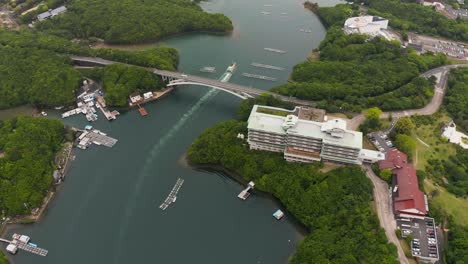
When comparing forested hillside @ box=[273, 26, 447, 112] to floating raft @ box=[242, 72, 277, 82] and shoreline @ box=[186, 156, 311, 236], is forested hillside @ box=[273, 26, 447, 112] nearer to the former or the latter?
floating raft @ box=[242, 72, 277, 82]

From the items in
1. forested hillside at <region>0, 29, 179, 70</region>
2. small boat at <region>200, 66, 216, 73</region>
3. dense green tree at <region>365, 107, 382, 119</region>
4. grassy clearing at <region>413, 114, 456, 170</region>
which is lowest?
grassy clearing at <region>413, 114, 456, 170</region>

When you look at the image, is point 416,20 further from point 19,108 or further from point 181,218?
point 19,108

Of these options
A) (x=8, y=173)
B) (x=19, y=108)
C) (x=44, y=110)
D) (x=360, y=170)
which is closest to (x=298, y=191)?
(x=360, y=170)

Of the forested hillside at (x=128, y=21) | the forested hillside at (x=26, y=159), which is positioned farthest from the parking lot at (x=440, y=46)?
the forested hillside at (x=26, y=159)

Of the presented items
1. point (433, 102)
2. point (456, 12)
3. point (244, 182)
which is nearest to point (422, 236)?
point (244, 182)

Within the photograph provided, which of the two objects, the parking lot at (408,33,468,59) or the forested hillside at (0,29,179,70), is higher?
the forested hillside at (0,29,179,70)

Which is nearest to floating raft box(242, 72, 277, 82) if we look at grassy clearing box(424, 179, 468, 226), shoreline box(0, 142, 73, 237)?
grassy clearing box(424, 179, 468, 226)
